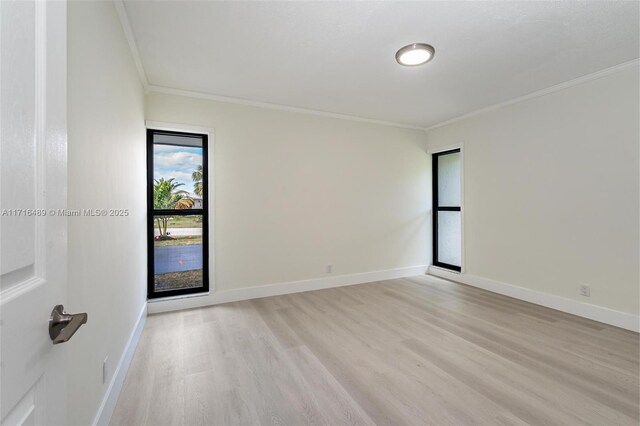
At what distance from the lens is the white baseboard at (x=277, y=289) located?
335cm

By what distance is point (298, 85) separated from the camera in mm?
3252

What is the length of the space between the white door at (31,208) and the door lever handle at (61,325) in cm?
2

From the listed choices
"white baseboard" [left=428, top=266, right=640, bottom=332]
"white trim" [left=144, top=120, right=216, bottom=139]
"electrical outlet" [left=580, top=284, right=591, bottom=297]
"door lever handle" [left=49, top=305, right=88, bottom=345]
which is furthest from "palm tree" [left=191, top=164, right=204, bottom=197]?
"electrical outlet" [left=580, top=284, right=591, bottom=297]

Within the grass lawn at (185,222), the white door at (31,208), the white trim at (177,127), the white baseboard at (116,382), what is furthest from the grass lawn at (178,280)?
the white door at (31,208)

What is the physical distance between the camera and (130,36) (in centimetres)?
229

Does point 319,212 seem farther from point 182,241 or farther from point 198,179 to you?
point 182,241

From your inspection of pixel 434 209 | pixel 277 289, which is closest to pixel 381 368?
pixel 277 289

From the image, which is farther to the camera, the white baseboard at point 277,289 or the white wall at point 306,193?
the white wall at point 306,193

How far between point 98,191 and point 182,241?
2.11 m

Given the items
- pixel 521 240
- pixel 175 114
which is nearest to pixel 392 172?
pixel 521 240

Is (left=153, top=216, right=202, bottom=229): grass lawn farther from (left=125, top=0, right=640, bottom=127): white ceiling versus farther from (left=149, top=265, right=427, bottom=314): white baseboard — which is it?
(left=125, top=0, right=640, bottom=127): white ceiling

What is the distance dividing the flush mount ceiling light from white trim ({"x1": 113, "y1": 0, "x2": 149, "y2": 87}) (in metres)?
2.21

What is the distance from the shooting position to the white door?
0.47 m
